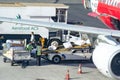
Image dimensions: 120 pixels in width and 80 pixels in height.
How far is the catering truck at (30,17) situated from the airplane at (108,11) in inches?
110

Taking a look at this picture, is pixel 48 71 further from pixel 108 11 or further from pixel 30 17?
pixel 30 17

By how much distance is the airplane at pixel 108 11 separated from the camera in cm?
2423

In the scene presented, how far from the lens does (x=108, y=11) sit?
25.8 meters

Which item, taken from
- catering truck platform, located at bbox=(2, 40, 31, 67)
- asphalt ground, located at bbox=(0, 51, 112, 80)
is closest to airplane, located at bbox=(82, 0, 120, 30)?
asphalt ground, located at bbox=(0, 51, 112, 80)

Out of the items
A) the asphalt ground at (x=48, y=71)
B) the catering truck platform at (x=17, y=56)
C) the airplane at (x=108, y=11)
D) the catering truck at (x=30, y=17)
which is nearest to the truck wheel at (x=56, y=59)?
the asphalt ground at (x=48, y=71)

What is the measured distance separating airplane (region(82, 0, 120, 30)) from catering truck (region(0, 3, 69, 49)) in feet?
9.16

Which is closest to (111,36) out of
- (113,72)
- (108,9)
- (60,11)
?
(113,72)

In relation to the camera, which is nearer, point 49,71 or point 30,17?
point 49,71

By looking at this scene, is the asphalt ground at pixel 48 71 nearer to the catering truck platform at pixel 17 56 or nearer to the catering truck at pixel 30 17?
the catering truck platform at pixel 17 56

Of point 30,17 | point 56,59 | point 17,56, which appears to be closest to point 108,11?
point 56,59

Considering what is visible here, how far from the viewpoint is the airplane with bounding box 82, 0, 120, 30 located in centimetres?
2423

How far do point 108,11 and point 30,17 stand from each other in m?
6.41

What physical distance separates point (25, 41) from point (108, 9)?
546cm

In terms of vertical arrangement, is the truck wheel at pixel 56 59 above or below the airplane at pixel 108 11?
below
